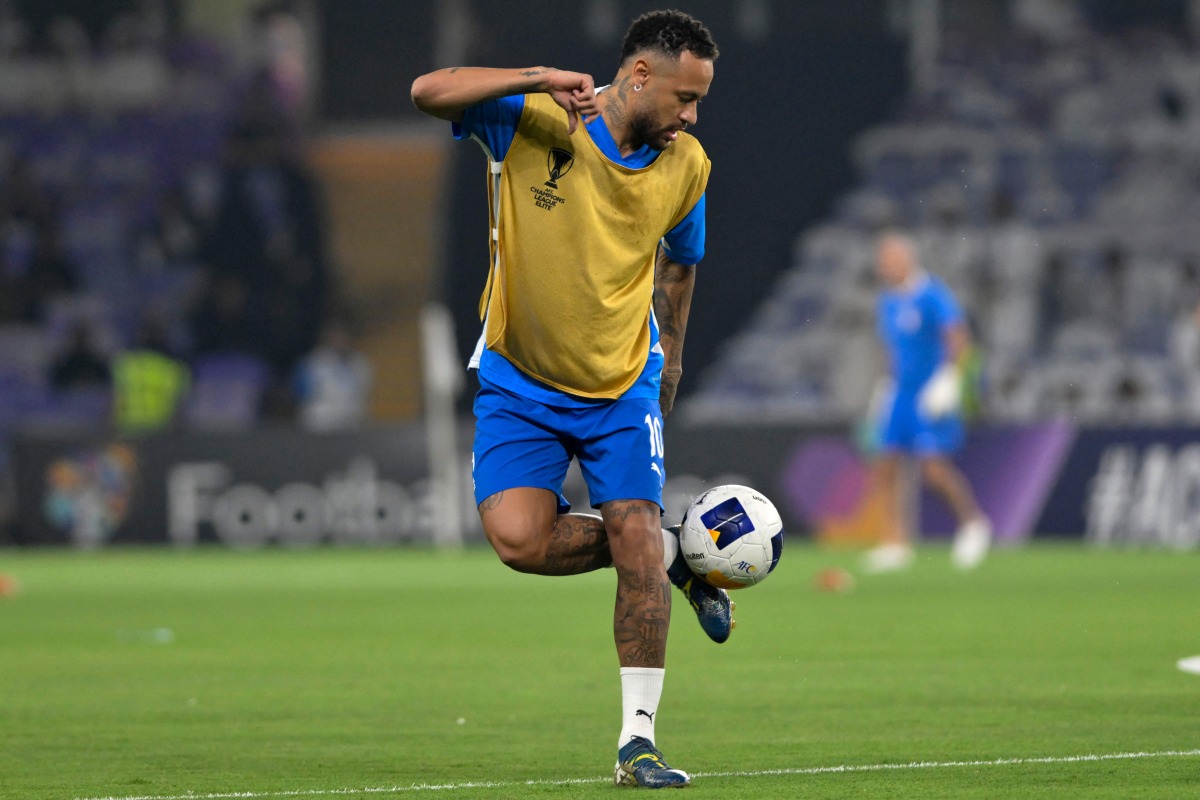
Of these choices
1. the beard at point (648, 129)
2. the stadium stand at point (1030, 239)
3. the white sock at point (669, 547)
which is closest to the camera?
the beard at point (648, 129)

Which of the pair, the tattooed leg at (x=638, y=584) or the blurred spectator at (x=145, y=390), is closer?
the tattooed leg at (x=638, y=584)

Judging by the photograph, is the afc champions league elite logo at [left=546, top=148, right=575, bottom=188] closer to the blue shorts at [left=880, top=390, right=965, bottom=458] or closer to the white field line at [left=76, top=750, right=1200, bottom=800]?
the white field line at [left=76, top=750, right=1200, bottom=800]

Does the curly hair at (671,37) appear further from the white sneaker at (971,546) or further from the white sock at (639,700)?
the white sneaker at (971,546)

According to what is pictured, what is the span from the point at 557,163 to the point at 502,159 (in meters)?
0.17

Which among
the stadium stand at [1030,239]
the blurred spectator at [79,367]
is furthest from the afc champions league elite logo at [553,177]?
the blurred spectator at [79,367]

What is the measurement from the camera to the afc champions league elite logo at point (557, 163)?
570 centimetres

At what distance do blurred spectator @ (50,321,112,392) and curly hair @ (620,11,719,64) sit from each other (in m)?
19.2

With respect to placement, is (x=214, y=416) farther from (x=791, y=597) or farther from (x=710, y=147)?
(x=791, y=597)

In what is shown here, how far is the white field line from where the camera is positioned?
517 cm

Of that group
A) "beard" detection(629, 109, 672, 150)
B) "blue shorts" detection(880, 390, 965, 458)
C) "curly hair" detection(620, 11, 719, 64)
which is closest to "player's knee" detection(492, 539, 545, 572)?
"beard" detection(629, 109, 672, 150)

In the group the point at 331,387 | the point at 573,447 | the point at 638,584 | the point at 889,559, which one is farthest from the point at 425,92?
the point at 331,387

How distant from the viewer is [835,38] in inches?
1032

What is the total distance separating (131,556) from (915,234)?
1086 centimetres

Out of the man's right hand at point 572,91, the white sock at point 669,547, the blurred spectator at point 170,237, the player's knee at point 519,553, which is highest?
the man's right hand at point 572,91
